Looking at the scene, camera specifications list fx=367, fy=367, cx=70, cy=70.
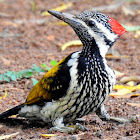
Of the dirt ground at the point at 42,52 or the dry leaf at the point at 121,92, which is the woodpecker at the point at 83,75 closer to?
the dirt ground at the point at 42,52

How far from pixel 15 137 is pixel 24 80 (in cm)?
196

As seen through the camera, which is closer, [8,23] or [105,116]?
[105,116]

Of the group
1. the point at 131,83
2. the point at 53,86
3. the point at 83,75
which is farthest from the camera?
the point at 131,83

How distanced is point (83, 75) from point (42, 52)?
358cm

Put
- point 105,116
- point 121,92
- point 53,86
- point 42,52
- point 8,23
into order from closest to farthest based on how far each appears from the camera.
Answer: point 53,86 → point 105,116 → point 121,92 → point 42,52 → point 8,23

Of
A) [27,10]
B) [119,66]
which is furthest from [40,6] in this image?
[119,66]

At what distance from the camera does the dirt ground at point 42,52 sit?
4.20m

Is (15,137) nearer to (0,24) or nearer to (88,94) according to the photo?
(88,94)

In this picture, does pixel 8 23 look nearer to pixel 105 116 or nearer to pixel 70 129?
pixel 105 116

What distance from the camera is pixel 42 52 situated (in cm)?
755

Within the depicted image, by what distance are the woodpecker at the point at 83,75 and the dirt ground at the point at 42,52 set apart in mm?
261

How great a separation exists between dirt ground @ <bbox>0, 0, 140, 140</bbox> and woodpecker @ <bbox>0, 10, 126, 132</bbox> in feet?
0.85

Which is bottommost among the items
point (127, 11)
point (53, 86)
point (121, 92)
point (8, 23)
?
point (121, 92)

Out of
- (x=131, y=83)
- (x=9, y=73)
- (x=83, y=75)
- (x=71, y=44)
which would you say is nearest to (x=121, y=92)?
(x=131, y=83)
